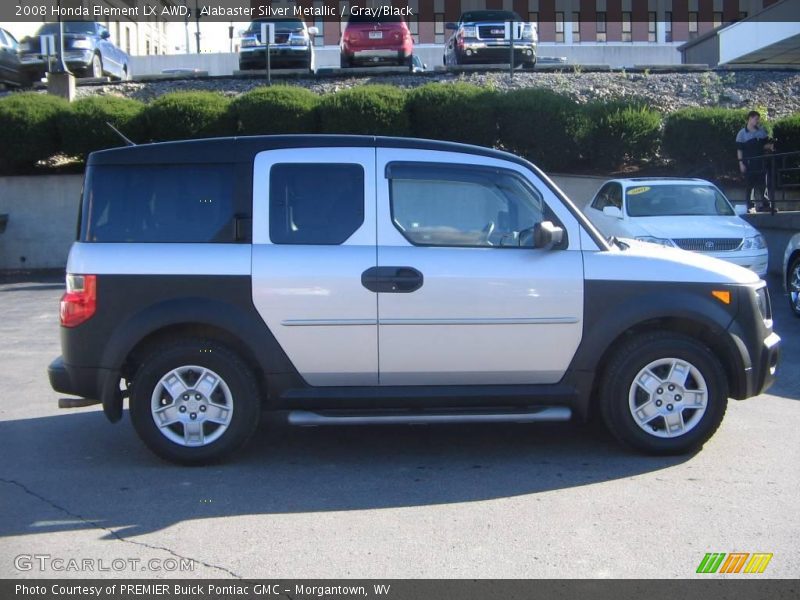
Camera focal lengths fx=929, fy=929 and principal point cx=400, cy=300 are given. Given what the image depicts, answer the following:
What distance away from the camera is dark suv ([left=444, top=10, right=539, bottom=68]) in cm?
2366

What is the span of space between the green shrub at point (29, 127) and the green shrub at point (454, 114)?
686cm

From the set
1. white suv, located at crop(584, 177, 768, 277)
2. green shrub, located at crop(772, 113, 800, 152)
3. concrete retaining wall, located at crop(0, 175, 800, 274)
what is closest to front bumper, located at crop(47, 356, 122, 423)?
white suv, located at crop(584, 177, 768, 277)

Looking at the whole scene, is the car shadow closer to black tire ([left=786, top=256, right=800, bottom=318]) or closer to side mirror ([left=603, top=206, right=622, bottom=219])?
black tire ([left=786, top=256, right=800, bottom=318])

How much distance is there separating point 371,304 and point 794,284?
7685mm

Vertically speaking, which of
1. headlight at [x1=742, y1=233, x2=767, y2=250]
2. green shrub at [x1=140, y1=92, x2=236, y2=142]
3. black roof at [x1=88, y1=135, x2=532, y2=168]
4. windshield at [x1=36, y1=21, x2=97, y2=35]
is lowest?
headlight at [x1=742, y1=233, x2=767, y2=250]

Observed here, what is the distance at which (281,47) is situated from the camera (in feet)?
76.6

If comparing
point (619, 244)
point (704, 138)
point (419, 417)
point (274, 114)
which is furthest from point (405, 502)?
point (704, 138)

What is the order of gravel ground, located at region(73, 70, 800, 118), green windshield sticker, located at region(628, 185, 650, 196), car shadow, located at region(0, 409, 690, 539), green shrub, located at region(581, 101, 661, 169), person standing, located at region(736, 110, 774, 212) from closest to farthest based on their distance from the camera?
car shadow, located at region(0, 409, 690, 539) < green windshield sticker, located at region(628, 185, 650, 196) < person standing, located at region(736, 110, 774, 212) < green shrub, located at region(581, 101, 661, 169) < gravel ground, located at region(73, 70, 800, 118)

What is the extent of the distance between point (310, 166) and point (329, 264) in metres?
0.70

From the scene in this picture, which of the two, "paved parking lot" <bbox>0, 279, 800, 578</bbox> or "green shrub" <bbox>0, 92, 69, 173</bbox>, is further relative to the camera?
"green shrub" <bbox>0, 92, 69, 173</bbox>

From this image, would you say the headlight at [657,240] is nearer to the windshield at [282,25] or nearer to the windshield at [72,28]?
the windshield at [282,25]

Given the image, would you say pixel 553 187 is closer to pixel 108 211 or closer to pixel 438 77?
pixel 108 211

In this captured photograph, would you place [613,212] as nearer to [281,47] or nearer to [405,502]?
[405,502]

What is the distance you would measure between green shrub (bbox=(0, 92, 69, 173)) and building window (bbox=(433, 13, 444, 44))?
3012 centimetres
